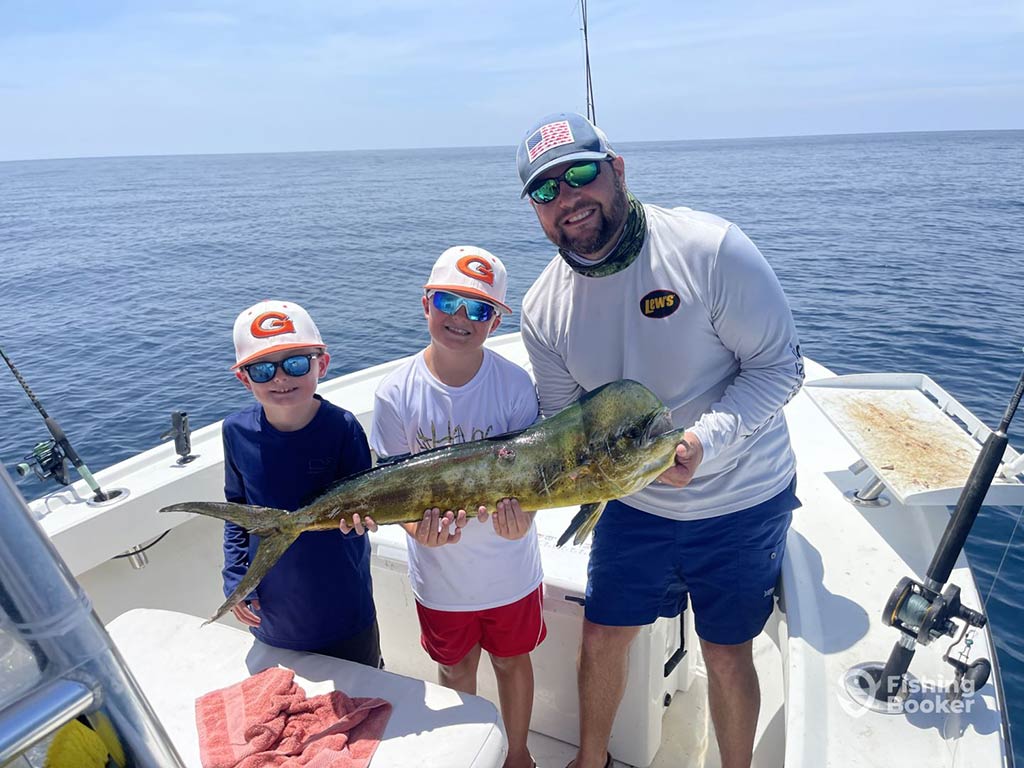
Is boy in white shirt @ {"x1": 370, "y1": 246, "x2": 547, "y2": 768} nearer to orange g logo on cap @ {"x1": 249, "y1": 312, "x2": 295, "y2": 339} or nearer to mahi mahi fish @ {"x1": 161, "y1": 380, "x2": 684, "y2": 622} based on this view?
mahi mahi fish @ {"x1": 161, "y1": 380, "x2": 684, "y2": 622}

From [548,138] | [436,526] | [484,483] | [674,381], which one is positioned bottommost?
[436,526]

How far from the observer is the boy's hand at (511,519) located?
7.29 ft

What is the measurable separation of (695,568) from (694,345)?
0.86 metres

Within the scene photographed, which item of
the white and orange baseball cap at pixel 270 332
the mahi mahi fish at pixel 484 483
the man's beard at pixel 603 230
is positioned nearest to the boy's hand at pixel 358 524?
the mahi mahi fish at pixel 484 483

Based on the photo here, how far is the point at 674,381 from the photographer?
240 cm

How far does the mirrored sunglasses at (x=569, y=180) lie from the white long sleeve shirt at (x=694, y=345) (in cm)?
32

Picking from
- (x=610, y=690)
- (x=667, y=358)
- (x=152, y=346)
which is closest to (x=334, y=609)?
(x=610, y=690)

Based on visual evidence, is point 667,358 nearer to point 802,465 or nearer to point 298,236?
point 802,465

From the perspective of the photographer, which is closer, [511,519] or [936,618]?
[936,618]

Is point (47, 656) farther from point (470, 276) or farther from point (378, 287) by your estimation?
point (378, 287)

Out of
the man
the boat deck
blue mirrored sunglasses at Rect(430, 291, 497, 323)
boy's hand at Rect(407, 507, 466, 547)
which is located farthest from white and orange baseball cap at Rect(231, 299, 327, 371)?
the boat deck

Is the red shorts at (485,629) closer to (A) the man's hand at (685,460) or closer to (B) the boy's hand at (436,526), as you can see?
(B) the boy's hand at (436,526)

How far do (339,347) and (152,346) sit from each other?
4.24m
